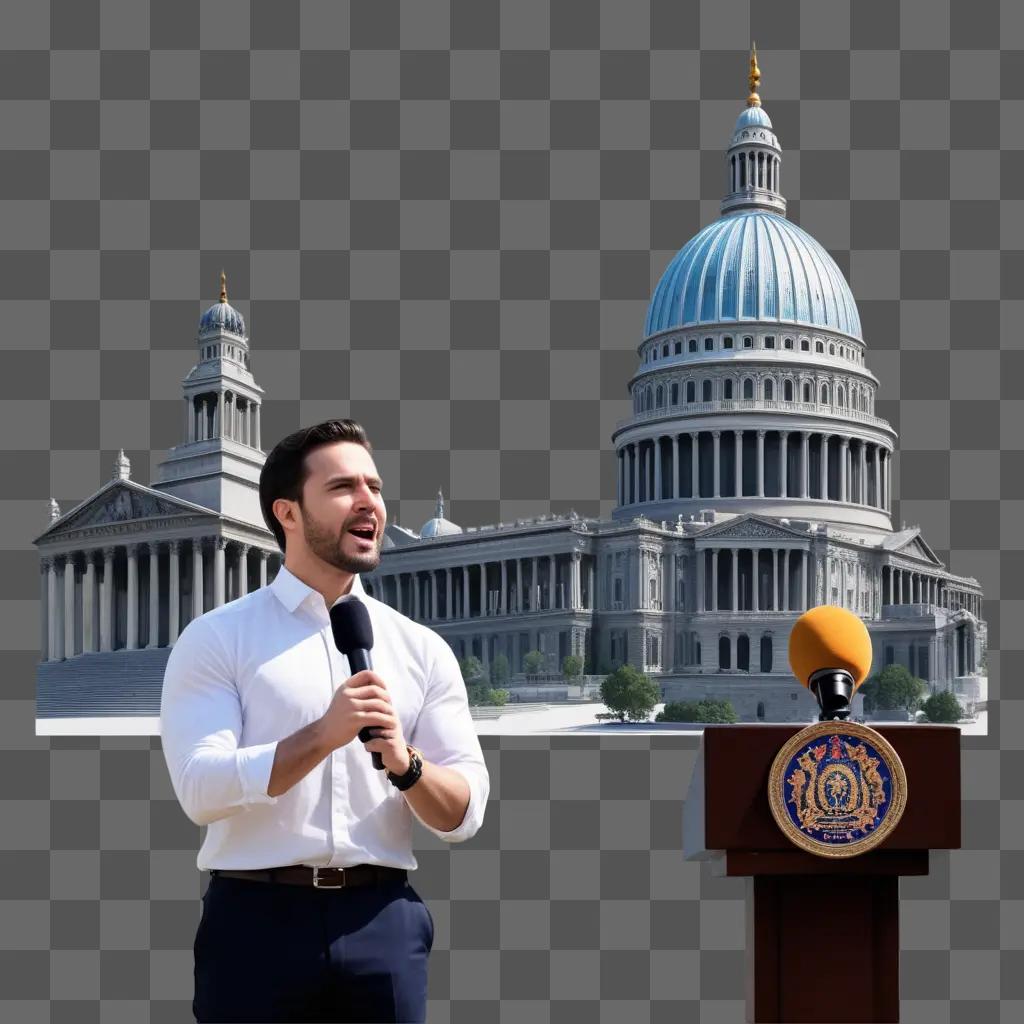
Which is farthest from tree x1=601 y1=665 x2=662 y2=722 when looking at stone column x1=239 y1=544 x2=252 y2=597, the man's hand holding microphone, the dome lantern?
the man's hand holding microphone

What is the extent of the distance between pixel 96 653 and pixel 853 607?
33633 millimetres

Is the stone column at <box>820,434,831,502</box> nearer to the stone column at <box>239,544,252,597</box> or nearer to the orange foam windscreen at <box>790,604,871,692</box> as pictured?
the stone column at <box>239,544,252,597</box>

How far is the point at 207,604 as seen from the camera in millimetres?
69812

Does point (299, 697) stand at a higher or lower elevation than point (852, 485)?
lower

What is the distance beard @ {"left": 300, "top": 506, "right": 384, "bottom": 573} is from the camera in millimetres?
7227

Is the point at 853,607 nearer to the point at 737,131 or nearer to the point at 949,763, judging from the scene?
the point at 737,131

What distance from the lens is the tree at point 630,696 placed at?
207 feet

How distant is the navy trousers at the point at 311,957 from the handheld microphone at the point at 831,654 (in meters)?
3.21

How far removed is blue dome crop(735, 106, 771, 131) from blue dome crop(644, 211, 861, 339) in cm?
479

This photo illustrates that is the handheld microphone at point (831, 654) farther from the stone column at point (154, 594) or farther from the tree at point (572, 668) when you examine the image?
the stone column at point (154, 594)

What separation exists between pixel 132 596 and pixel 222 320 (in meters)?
12.5

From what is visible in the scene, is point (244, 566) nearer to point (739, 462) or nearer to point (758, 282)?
point (739, 462)

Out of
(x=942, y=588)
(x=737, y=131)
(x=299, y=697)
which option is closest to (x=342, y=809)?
(x=299, y=697)

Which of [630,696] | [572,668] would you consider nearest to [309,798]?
[630,696]
